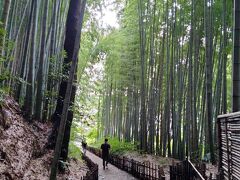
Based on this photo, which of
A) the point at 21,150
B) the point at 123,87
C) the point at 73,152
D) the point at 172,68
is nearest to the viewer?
the point at 21,150

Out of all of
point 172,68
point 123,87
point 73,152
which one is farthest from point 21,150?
point 123,87

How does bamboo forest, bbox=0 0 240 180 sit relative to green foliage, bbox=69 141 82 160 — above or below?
above

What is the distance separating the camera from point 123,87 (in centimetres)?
1334

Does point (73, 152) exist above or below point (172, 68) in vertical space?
below

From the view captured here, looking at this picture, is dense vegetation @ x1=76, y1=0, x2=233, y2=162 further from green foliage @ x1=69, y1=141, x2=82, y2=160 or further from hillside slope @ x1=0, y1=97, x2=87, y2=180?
green foliage @ x1=69, y1=141, x2=82, y2=160

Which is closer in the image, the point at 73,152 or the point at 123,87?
the point at 73,152

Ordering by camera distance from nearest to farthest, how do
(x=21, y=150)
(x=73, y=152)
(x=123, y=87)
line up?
1. (x=21, y=150)
2. (x=73, y=152)
3. (x=123, y=87)

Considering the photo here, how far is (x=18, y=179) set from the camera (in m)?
3.55

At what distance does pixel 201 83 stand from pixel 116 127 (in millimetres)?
7707

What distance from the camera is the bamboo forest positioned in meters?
3.56

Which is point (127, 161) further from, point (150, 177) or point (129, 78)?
point (129, 78)

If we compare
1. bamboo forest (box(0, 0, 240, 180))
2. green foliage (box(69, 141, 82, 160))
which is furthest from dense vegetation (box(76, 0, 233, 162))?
green foliage (box(69, 141, 82, 160))

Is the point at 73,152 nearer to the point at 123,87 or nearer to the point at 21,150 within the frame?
the point at 21,150

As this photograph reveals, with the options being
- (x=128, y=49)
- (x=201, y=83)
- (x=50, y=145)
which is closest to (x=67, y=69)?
(x=50, y=145)
